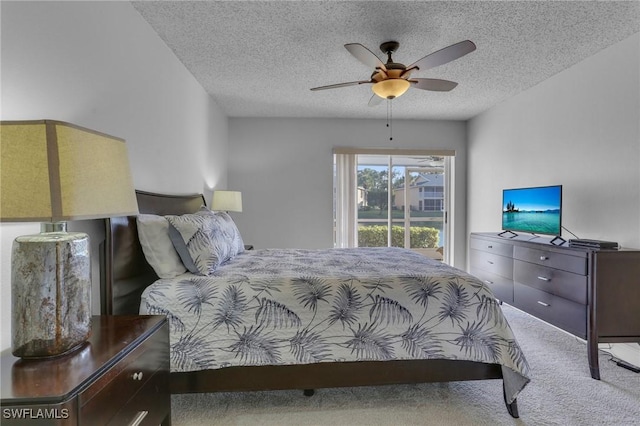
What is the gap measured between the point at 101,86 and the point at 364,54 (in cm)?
168

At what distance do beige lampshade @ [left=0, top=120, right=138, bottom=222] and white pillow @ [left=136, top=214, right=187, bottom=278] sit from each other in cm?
104

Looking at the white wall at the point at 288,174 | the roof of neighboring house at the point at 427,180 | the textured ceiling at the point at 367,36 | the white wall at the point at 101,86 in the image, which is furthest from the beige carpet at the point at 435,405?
the roof of neighboring house at the point at 427,180

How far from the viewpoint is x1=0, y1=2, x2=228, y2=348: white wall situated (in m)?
1.34

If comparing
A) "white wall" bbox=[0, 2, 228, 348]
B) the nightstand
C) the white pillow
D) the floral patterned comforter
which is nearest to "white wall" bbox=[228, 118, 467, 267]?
"white wall" bbox=[0, 2, 228, 348]

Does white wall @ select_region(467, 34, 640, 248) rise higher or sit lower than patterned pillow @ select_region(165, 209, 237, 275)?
higher

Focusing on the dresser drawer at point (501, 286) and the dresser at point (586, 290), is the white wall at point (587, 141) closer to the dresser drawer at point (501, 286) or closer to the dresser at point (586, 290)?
the dresser at point (586, 290)

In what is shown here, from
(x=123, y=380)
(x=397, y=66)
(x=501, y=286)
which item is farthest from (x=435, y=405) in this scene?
(x=397, y=66)

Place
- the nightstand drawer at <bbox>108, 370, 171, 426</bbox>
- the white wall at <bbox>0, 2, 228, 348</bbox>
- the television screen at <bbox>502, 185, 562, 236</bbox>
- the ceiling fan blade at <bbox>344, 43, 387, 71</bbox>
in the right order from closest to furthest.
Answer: the nightstand drawer at <bbox>108, 370, 171, 426</bbox>
the white wall at <bbox>0, 2, 228, 348</bbox>
the ceiling fan blade at <bbox>344, 43, 387, 71</bbox>
the television screen at <bbox>502, 185, 562, 236</bbox>

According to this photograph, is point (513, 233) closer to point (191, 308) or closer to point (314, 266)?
point (314, 266)

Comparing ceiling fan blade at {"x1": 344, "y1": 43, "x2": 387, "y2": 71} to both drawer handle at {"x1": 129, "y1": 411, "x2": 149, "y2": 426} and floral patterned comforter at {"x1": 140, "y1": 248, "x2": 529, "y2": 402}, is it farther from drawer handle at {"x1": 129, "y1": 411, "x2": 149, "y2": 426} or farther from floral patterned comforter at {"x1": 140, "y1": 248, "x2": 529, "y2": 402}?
drawer handle at {"x1": 129, "y1": 411, "x2": 149, "y2": 426}

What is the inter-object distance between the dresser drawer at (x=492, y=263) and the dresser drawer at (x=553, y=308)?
0.60 feet

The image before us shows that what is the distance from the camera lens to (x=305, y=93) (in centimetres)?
390

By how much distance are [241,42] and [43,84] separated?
1580 millimetres

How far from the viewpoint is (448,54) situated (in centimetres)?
221
